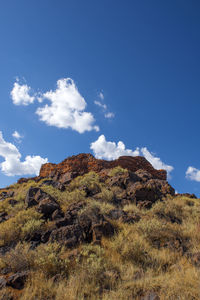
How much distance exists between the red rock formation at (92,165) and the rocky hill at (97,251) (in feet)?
24.2

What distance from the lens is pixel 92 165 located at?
1883cm

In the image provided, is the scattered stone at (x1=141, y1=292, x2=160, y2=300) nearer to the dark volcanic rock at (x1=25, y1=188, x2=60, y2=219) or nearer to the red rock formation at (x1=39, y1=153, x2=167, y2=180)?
the dark volcanic rock at (x1=25, y1=188, x2=60, y2=219)

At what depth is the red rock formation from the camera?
60.3ft

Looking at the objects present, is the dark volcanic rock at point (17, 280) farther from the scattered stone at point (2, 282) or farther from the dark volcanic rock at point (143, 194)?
the dark volcanic rock at point (143, 194)

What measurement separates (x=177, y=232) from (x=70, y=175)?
9.89 m

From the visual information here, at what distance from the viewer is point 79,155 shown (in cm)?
2061

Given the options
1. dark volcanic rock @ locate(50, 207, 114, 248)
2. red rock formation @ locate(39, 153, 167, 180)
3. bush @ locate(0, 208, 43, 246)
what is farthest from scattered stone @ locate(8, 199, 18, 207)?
red rock formation @ locate(39, 153, 167, 180)

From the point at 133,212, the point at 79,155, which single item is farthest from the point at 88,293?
the point at 79,155

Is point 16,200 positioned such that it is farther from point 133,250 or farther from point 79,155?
point 79,155

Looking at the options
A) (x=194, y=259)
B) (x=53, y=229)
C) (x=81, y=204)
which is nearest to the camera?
(x=194, y=259)

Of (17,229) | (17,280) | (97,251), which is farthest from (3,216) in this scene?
(97,251)

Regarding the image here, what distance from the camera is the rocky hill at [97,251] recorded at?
4.08 metres

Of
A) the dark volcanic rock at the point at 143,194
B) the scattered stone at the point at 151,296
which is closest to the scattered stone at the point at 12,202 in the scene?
the dark volcanic rock at the point at 143,194

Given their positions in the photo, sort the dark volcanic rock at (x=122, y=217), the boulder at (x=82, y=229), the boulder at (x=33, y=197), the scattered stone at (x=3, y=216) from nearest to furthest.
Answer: the boulder at (x=82, y=229)
the dark volcanic rock at (x=122, y=217)
the scattered stone at (x=3, y=216)
the boulder at (x=33, y=197)
